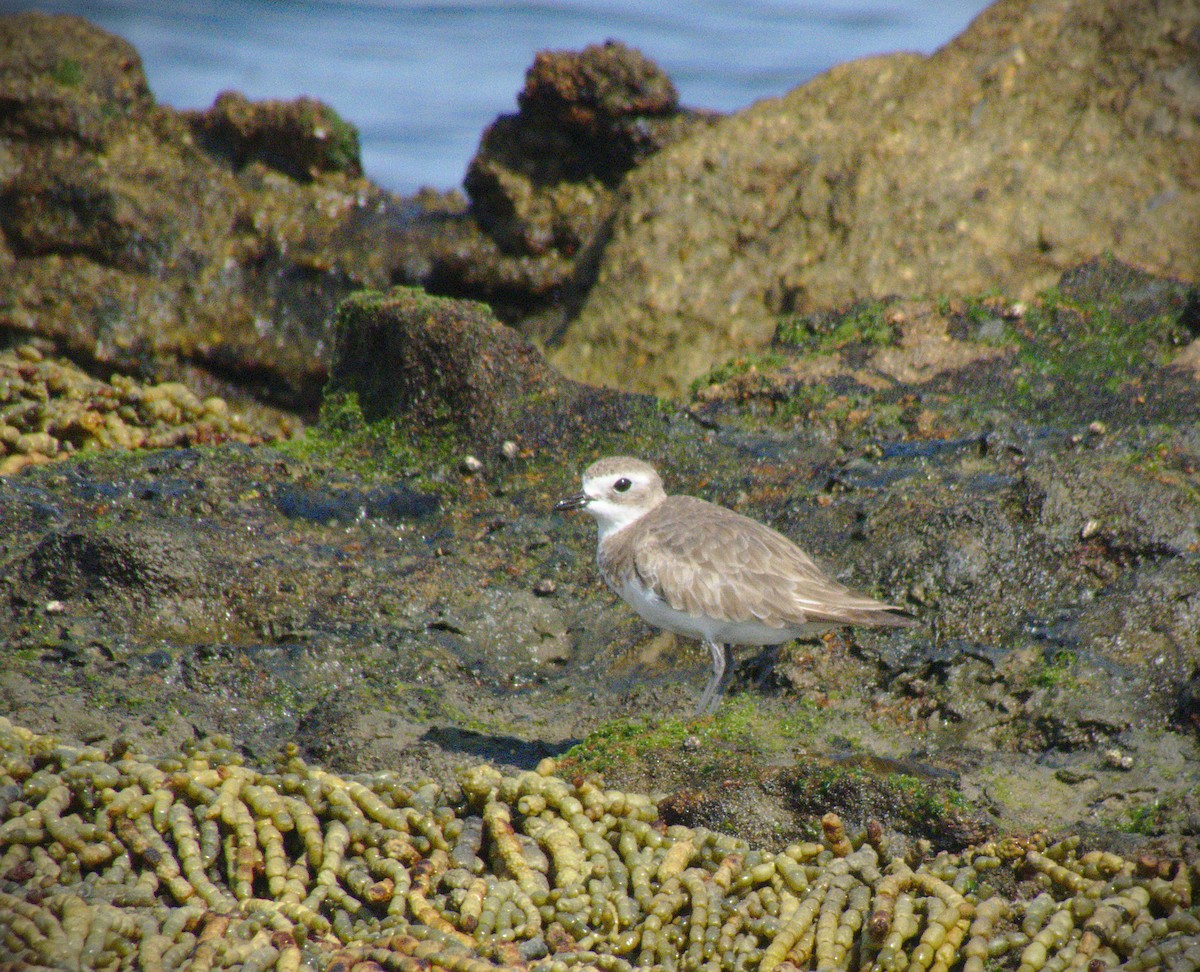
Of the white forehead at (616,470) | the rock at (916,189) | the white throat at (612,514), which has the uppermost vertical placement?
the rock at (916,189)

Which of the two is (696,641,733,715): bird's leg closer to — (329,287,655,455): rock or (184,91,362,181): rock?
(329,287,655,455): rock

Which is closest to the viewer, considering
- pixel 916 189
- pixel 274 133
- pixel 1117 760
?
pixel 1117 760

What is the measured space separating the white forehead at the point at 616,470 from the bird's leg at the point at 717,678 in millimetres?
1334

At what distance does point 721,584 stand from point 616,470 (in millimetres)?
1345

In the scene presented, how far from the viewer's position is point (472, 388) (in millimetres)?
9227

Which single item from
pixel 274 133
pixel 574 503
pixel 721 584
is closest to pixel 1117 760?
pixel 721 584

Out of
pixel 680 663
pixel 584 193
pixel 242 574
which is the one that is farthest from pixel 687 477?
pixel 584 193

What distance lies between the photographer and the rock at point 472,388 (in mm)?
9211

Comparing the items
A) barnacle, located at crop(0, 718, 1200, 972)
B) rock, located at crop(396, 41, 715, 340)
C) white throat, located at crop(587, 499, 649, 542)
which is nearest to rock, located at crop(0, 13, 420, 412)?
rock, located at crop(396, 41, 715, 340)

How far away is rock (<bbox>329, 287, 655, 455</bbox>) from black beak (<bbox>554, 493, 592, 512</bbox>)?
115 cm

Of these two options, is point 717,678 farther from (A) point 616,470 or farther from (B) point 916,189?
(B) point 916,189

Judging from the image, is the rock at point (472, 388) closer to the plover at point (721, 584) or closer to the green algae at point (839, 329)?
the plover at point (721, 584)

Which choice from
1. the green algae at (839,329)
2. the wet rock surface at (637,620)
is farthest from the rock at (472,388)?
the green algae at (839,329)

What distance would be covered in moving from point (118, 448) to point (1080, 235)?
28.9ft
